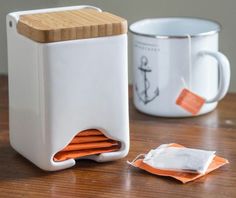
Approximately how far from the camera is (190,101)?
1.15 meters

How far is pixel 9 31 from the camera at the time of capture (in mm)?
986

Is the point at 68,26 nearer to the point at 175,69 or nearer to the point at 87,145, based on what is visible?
the point at 87,145

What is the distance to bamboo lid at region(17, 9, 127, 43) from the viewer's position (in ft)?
2.94

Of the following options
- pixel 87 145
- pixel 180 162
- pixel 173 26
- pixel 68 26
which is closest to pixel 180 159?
pixel 180 162

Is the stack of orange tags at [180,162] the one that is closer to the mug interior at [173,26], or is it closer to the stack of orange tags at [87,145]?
the stack of orange tags at [87,145]

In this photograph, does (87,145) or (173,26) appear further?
(173,26)

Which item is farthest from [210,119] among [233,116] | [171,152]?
[171,152]

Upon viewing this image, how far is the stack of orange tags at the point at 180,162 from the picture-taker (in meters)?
0.94

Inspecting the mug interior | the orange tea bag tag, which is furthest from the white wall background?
the orange tea bag tag

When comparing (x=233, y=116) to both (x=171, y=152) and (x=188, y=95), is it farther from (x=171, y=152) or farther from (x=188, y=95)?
(x=171, y=152)

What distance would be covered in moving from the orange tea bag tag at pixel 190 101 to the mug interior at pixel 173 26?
0.12 m

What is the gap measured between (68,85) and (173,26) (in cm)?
38

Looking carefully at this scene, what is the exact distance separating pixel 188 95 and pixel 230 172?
0.23 metres

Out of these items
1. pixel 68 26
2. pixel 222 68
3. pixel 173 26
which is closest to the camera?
pixel 68 26
